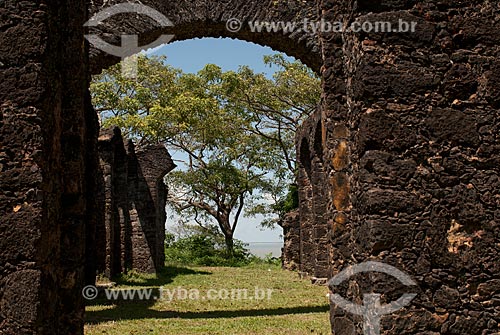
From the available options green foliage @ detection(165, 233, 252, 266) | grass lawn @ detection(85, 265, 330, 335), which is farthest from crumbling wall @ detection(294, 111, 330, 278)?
green foliage @ detection(165, 233, 252, 266)

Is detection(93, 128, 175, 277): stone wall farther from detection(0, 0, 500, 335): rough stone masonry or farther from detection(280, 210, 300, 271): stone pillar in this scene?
detection(0, 0, 500, 335): rough stone masonry

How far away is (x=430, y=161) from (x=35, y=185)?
2014 millimetres

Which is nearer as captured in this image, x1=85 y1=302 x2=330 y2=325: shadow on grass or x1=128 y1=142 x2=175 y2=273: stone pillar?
x1=85 y1=302 x2=330 y2=325: shadow on grass

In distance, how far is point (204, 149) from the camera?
28766mm

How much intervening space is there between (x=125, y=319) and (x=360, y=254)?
5.98m

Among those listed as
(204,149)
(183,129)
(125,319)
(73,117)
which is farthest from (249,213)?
(73,117)

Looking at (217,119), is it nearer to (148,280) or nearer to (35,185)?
(148,280)

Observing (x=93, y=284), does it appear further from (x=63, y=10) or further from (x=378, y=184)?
(x=378, y=184)

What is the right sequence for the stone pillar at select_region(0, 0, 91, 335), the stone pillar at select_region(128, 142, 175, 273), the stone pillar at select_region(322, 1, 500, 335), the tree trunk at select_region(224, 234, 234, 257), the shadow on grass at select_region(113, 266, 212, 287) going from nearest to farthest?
the stone pillar at select_region(0, 0, 91, 335) < the stone pillar at select_region(322, 1, 500, 335) < the shadow on grass at select_region(113, 266, 212, 287) < the stone pillar at select_region(128, 142, 175, 273) < the tree trunk at select_region(224, 234, 234, 257)

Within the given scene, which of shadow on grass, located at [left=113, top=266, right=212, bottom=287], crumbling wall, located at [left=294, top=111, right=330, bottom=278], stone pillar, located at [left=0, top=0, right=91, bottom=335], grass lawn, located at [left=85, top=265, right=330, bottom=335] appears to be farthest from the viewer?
shadow on grass, located at [left=113, top=266, right=212, bottom=287]

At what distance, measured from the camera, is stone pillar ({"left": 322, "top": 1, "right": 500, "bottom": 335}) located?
3098mm

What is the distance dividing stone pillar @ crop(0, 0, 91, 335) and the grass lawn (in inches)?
153

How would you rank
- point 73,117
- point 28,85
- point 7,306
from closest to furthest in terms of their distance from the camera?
point 7,306 → point 28,85 → point 73,117

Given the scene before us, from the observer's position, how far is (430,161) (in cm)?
320
